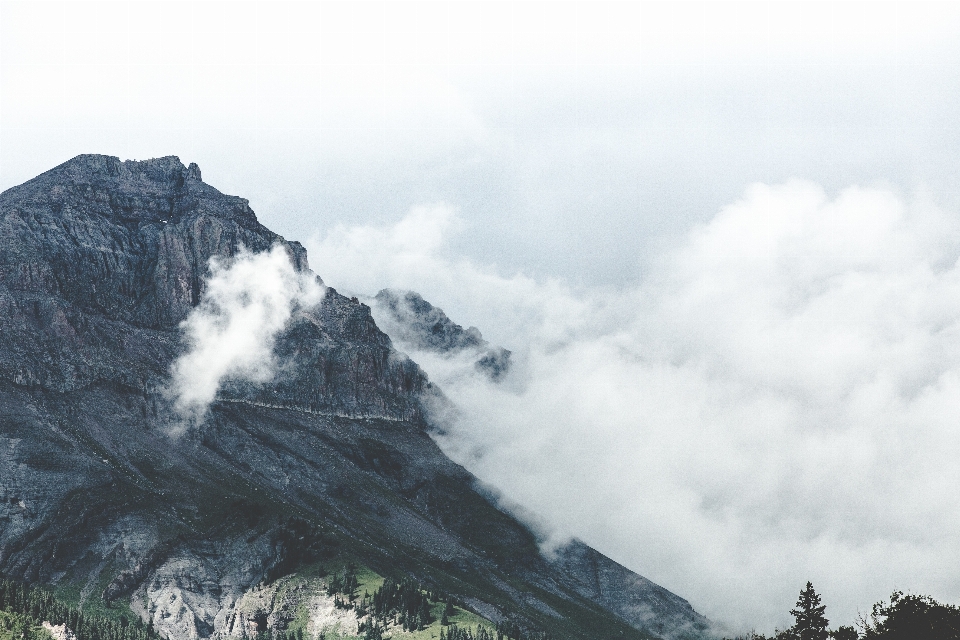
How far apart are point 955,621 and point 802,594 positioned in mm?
25341

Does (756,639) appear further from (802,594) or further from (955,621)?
(955,621)

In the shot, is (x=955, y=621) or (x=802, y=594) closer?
(x=955, y=621)

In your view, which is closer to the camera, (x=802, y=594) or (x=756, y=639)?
(x=756, y=639)

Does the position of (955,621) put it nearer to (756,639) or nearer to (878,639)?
(878,639)

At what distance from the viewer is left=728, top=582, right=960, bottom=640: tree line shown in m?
172

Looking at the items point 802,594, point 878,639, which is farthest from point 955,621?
point 802,594

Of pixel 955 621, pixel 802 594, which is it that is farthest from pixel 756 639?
pixel 955 621

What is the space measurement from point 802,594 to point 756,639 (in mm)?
16282

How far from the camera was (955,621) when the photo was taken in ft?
564

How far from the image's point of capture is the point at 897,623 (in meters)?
179

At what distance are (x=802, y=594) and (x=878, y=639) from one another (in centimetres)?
1500

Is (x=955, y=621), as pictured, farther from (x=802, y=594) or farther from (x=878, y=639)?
(x=802, y=594)

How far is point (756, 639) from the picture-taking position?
178 m

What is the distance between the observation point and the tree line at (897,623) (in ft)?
564
